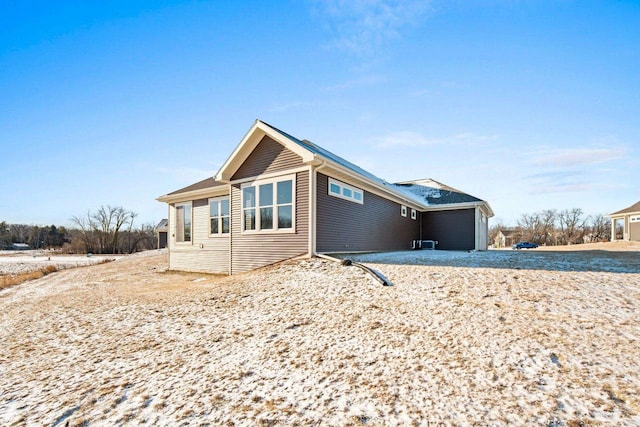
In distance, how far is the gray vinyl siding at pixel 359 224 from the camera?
10305mm

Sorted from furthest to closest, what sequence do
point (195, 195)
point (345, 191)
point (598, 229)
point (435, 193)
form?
point (598, 229) < point (435, 193) < point (195, 195) < point (345, 191)

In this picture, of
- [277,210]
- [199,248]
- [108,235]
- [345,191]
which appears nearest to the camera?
[277,210]

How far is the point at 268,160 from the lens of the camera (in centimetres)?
1108

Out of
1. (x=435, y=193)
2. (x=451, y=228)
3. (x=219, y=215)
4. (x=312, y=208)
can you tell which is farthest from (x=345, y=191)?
(x=435, y=193)

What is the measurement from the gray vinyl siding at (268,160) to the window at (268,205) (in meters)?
Answer: 0.41

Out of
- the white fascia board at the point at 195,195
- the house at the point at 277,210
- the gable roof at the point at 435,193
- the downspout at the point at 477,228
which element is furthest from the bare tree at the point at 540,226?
the white fascia board at the point at 195,195

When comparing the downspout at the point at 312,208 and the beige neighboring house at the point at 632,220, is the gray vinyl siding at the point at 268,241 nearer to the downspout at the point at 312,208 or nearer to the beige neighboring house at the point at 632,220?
the downspout at the point at 312,208

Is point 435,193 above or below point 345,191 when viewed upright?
above

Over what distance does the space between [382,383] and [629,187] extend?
52.9 m

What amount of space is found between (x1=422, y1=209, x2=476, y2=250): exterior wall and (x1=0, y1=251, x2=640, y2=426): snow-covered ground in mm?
10032

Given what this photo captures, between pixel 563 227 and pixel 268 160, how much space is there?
270 feet

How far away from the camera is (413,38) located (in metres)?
9.92

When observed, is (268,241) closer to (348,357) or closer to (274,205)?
(274,205)

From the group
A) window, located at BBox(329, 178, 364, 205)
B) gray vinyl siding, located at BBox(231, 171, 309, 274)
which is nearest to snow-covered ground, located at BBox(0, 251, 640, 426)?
gray vinyl siding, located at BBox(231, 171, 309, 274)
